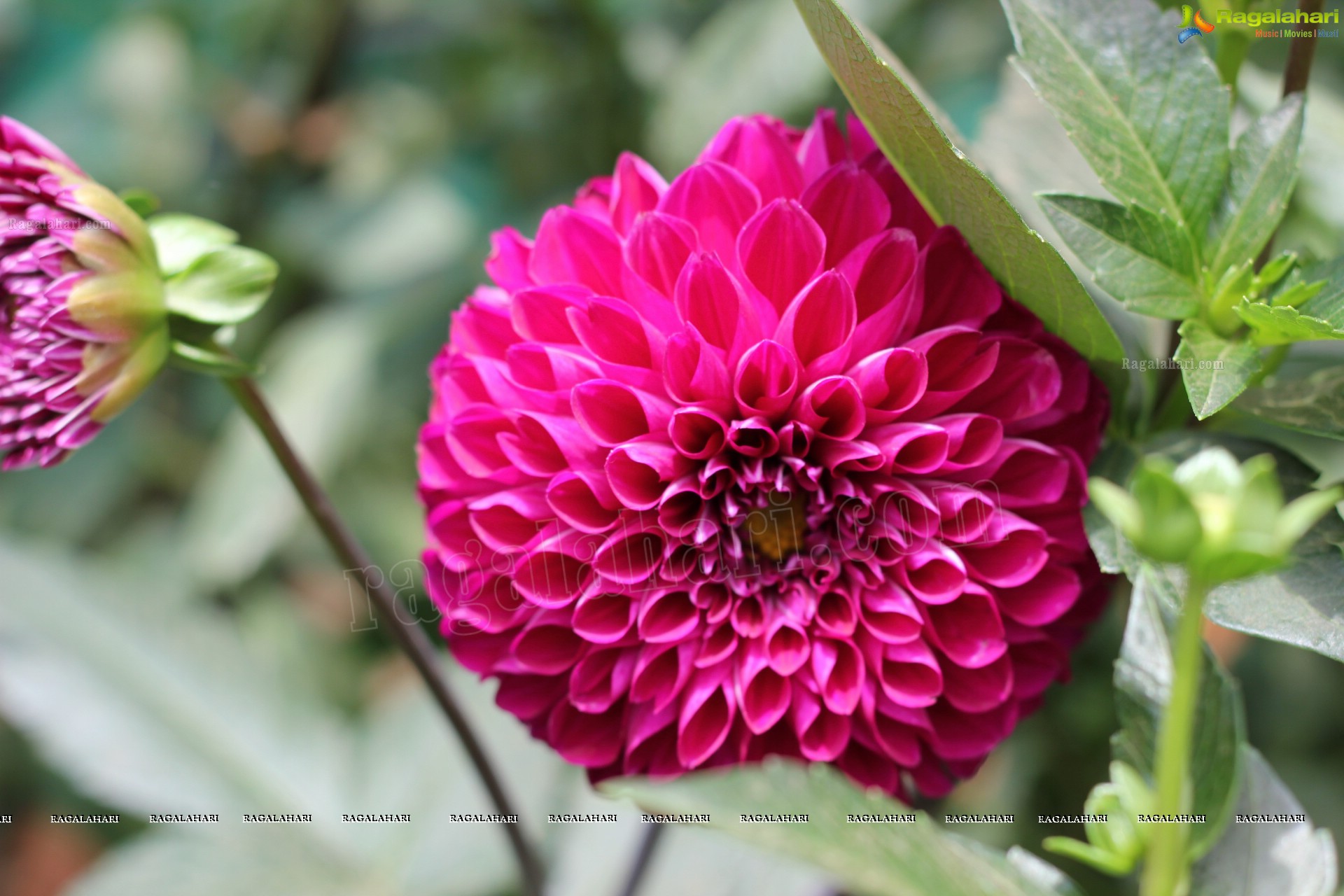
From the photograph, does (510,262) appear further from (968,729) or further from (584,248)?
(968,729)

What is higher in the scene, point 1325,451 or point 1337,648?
point 1337,648

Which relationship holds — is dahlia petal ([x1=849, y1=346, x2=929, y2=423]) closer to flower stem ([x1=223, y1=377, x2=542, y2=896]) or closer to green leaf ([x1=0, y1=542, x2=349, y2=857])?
flower stem ([x1=223, y1=377, x2=542, y2=896])

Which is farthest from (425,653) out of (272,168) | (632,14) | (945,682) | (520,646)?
(272,168)

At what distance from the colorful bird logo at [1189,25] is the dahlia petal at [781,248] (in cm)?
19

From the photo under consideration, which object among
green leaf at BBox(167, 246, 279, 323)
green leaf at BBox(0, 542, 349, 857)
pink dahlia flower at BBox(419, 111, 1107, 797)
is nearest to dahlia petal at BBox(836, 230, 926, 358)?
pink dahlia flower at BBox(419, 111, 1107, 797)

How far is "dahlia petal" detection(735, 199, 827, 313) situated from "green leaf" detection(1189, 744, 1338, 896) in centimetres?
23

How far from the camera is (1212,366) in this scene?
0.39 m

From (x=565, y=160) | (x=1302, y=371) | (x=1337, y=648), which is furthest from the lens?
(x=565, y=160)

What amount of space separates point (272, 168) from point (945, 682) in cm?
107

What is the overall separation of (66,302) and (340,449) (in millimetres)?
587

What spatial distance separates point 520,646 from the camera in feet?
1.39

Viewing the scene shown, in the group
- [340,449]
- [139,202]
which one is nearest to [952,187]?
[139,202]

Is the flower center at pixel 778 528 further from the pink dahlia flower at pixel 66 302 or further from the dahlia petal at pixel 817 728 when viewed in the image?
the pink dahlia flower at pixel 66 302

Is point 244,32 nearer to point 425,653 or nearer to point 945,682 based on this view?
point 425,653
